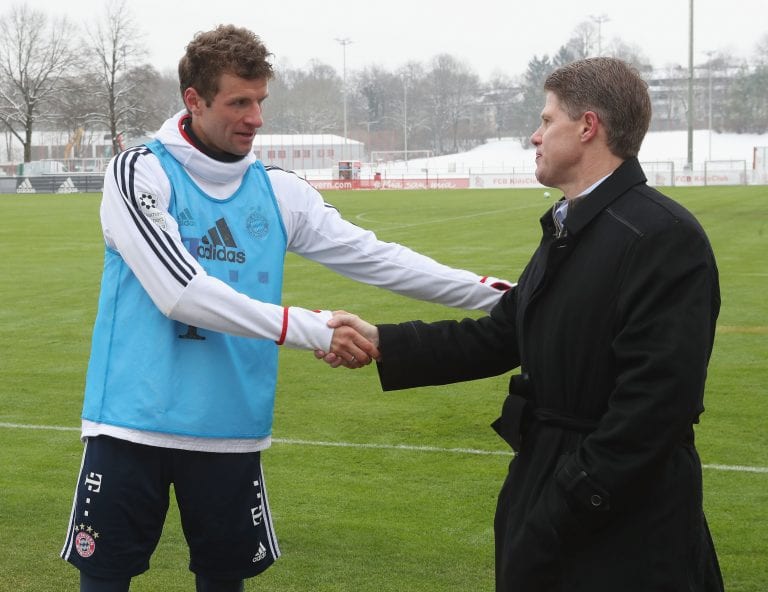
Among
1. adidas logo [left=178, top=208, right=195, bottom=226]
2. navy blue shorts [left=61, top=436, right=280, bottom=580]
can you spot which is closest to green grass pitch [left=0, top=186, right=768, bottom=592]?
navy blue shorts [left=61, top=436, right=280, bottom=580]

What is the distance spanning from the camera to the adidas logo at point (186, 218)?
3737 millimetres

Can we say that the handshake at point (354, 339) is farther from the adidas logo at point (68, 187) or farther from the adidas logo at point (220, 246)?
the adidas logo at point (68, 187)

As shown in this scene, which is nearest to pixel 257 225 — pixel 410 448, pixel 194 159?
pixel 194 159

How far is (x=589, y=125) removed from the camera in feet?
9.78

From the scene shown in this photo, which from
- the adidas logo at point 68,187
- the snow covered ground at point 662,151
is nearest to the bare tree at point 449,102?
the snow covered ground at point 662,151

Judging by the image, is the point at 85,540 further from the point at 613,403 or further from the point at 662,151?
the point at 662,151

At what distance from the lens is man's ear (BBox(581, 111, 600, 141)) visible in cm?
296

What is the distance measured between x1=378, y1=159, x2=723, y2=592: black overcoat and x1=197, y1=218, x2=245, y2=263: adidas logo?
1.10m

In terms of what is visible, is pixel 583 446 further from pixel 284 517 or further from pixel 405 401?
pixel 405 401

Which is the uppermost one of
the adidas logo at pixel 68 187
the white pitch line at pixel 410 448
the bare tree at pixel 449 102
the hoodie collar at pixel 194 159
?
the bare tree at pixel 449 102

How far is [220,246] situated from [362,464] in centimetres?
372

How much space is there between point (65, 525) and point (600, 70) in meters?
4.20

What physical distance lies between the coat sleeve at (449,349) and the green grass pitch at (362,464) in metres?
1.86

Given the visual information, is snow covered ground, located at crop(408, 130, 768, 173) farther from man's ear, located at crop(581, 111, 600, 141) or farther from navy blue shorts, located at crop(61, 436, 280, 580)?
man's ear, located at crop(581, 111, 600, 141)
